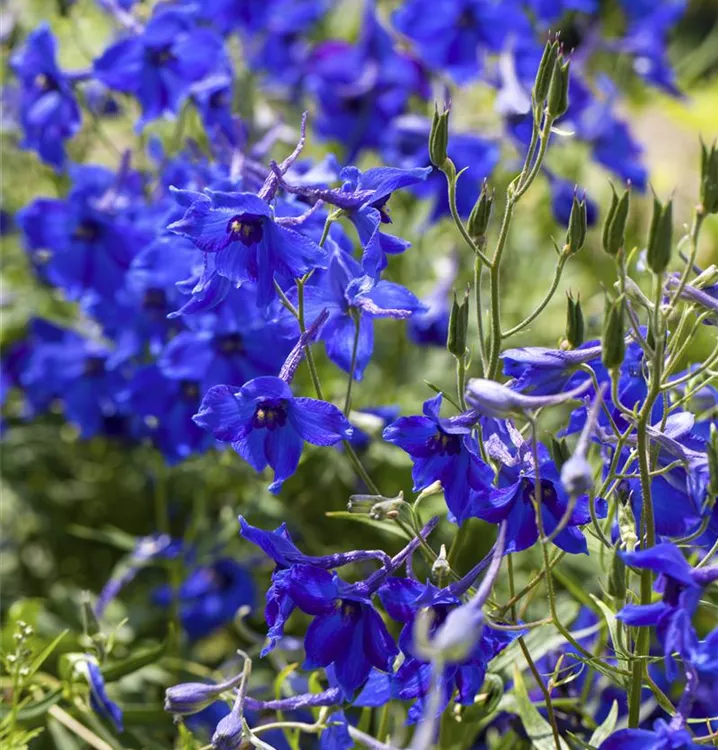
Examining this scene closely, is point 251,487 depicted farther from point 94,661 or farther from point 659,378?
point 659,378

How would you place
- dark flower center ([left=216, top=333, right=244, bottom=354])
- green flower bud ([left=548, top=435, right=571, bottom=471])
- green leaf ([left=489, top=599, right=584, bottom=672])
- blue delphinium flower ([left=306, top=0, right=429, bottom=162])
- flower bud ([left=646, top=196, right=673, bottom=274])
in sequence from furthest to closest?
blue delphinium flower ([left=306, top=0, right=429, bottom=162]) → dark flower center ([left=216, top=333, right=244, bottom=354]) → green leaf ([left=489, top=599, right=584, bottom=672]) → green flower bud ([left=548, top=435, right=571, bottom=471]) → flower bud ([left=646, top=196, right=673, bottom=274])

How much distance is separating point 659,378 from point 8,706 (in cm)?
75

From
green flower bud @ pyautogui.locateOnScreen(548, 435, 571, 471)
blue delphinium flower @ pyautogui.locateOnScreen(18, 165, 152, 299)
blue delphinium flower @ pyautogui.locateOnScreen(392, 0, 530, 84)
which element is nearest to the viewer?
green flower bud @ pyautogui.locateOnScreen(548, 435, 571, 471)

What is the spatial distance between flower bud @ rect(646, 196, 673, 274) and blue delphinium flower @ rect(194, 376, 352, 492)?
29 centimetres

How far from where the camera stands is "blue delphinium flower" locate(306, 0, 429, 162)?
2.35m

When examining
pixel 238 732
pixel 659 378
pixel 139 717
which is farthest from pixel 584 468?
pixel 139 717

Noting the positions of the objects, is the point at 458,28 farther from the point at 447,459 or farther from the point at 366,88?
the point at 447,459

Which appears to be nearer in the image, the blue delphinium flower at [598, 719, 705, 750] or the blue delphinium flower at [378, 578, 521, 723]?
the blue delphinium flower at [598, 719, 705, 750]

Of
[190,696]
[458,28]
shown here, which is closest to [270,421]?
[190,696]

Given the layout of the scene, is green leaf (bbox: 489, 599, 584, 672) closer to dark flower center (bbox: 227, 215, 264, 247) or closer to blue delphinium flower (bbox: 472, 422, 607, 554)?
blue delphinium flower (bbox: 472, 422, 607, 554)

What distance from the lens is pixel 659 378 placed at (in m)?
0.82

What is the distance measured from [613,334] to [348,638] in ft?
1.11

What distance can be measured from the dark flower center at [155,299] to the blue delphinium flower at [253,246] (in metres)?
0.64

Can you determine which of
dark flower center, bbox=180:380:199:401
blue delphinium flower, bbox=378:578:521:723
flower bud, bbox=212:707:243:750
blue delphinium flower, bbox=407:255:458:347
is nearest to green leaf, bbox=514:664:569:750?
blue delphinium flower, bbox=378:578:521:723
